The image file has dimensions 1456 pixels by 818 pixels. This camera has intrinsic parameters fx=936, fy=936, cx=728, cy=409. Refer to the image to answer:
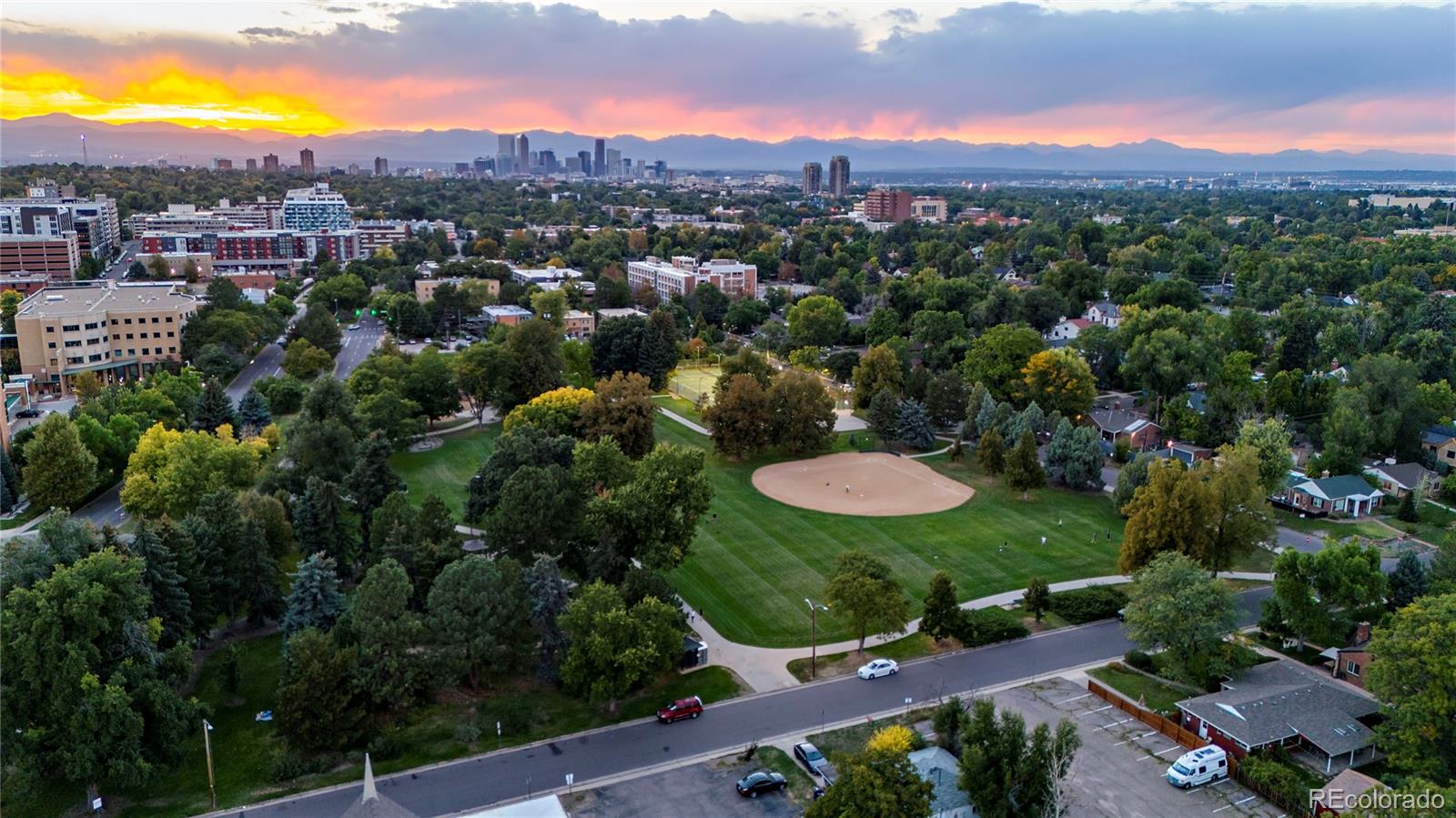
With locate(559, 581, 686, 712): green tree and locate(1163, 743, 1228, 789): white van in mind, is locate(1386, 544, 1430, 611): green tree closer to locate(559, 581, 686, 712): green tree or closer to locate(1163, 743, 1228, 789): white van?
locate(1163, 743, 1228, 789): white van

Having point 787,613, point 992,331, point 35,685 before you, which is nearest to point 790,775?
point 787,613

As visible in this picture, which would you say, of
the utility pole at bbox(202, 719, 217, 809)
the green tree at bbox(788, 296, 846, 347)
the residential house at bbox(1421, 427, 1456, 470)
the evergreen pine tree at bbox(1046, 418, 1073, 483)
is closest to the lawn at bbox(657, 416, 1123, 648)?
the evergreen pine tree at bbox(1046, 418, 1073, 483)

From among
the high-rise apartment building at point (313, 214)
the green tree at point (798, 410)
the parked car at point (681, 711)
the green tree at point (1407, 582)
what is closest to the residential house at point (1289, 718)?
the green tree at point (1407, 582)

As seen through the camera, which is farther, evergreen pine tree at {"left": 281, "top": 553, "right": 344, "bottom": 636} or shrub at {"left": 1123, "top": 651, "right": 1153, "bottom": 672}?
shrub at {"left": 1123, "top": 651, "right": 1153, "bottom": 672}

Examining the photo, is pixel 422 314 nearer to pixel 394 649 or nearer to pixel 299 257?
pixel 299 257

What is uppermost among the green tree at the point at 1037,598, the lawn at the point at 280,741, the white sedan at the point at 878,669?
the green tree at the point at 1037,598

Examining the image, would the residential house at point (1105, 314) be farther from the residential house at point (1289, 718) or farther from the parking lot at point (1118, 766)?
the parking lot at point (1118, 766)
